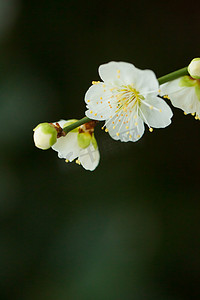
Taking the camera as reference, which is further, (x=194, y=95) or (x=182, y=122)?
(x=182, y=122)

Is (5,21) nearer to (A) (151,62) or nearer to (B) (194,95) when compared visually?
(A) (151,62)

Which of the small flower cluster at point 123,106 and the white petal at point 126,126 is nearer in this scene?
the small flower cluster at point 123,106

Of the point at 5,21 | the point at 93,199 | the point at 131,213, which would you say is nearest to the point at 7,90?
the point at 5,21

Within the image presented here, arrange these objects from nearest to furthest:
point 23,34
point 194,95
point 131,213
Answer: point 194,95 < point 131,213 < point 23,34

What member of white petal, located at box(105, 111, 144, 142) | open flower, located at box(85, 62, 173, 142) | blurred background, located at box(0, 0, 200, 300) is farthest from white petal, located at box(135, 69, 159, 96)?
blurred background, located at box(0, 0, 200, 300)

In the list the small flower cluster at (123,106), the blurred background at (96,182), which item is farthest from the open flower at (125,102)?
the blurred background at (96,182)

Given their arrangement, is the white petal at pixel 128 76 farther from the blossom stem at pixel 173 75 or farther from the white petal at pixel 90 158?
the white petal at pixel 90 158

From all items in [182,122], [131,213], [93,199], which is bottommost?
[131,213]

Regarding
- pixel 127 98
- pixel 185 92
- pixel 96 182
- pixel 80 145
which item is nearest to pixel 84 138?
pixel 80 145

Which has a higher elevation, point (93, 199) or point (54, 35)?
→ point (54, 35)
